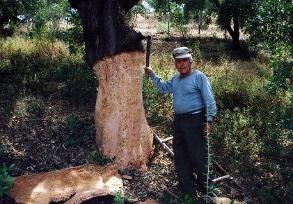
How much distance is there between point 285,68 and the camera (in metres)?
8.11

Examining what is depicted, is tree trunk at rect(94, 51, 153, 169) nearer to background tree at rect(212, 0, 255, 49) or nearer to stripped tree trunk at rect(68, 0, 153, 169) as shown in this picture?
stripped tree trunk at rect(68, 0, 153, 169)

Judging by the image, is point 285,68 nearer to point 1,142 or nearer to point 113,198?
point 113,198

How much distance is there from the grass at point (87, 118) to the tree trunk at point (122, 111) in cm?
34

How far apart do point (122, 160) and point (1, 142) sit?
1.90 meters

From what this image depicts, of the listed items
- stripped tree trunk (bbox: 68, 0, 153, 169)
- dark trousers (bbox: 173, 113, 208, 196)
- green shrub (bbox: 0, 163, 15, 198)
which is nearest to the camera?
green shrub (bbox: 0, 163, 15, 198)

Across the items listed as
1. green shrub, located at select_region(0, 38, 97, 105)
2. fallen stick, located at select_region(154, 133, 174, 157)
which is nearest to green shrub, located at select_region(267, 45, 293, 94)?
fallen stick, located at select_region(154, 133, 174, 157)

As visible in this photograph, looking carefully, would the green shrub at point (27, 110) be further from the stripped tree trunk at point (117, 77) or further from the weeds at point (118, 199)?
the weeds at point (118, 199)

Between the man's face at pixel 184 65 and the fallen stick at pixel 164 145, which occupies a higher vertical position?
the man's face at pixel 184 65

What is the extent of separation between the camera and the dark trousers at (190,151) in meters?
5.78

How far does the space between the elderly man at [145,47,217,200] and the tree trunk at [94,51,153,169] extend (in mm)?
713

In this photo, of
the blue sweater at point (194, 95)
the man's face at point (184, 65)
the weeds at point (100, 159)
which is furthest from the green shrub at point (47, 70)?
the man's face at point (184, 65)

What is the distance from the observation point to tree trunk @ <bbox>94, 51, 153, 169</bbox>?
6.36m

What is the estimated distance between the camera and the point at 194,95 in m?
5.77

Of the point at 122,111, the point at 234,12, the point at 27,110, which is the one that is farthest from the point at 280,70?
the point at 234,12
